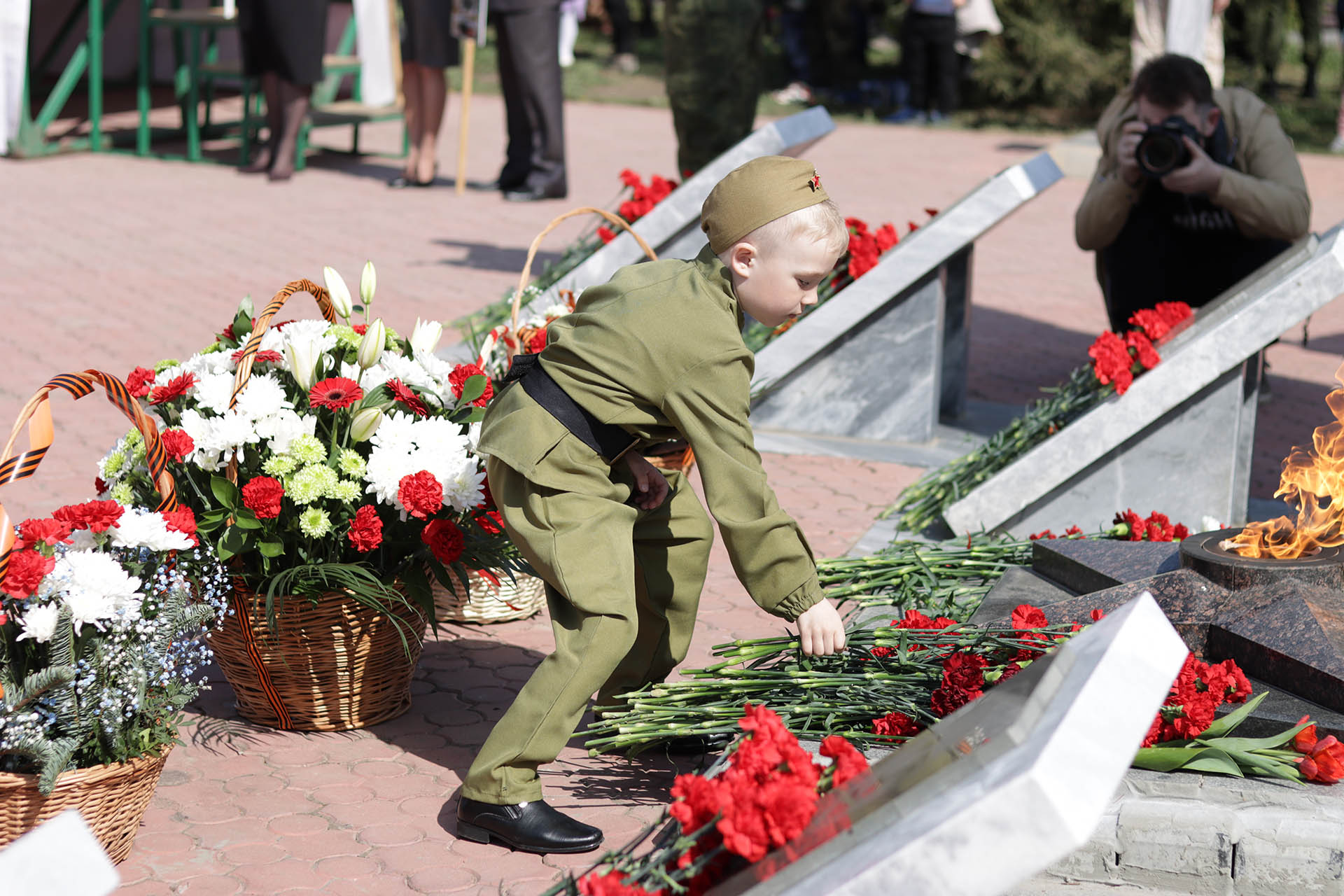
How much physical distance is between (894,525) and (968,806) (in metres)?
3.02

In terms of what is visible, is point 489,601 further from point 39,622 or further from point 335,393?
point 39,622

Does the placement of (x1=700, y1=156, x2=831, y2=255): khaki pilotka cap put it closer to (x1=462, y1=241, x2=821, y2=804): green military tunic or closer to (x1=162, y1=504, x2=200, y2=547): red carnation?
(x1=462, y1=241, x2=821, y2=804): green military tunic

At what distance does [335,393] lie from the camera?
298 cm

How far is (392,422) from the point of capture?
3053 millimetres

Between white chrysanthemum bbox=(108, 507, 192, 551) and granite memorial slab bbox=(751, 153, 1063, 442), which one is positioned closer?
white chrysanthemum bbox=(108, 507, 192, 551)

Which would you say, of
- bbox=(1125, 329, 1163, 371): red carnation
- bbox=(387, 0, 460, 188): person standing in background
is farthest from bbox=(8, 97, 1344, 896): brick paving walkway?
bbox=(1125, 329, 1163, 371): red carnation

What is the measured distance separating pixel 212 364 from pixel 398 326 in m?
3.45

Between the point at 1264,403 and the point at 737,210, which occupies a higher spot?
the point at 737,210

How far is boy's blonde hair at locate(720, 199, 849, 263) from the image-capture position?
2.52 metres

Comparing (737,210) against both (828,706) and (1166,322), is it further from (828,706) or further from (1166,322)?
(1166,322)

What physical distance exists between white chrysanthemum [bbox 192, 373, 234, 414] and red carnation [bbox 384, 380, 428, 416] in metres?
0.34

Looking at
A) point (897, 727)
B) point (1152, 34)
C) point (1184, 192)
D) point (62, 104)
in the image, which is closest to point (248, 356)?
point (897, 727)

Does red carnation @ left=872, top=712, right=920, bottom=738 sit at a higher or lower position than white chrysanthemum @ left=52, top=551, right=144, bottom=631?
Answer: lower

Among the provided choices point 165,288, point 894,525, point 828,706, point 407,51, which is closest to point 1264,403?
point 894,525
